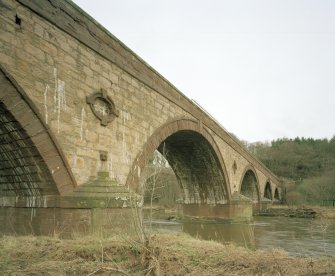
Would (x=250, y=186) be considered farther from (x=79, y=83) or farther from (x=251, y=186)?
(x=79, y=83)

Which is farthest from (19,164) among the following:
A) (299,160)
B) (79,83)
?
(299,160)

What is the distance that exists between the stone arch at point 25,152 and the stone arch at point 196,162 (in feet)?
19.9

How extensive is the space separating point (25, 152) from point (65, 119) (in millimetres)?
976

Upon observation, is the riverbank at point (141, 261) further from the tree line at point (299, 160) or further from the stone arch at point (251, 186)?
the tree line at point (299, 160)

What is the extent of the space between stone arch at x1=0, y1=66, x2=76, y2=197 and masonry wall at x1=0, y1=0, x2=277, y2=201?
0.18 m

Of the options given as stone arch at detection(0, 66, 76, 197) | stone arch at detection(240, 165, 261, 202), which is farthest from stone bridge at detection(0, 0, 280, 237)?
stone arch at detection(240, 165, 261, 202)

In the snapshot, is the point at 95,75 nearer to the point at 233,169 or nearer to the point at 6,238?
the point at 6,238

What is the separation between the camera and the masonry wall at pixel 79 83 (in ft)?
19.3

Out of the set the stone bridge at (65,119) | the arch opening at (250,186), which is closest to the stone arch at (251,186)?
the arch opening at (250,186)

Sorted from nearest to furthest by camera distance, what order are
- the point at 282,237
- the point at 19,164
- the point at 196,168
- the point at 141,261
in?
the point at 141,261 → the point at 19,164 → the point at 282,237 → the point at 196,168

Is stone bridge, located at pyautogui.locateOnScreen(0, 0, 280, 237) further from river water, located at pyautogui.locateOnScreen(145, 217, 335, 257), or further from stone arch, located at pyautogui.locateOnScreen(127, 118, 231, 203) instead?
stone arch, located at pyautogui.locateOnScreen(127, 118, 231, 203)

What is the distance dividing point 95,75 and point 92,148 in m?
1.62

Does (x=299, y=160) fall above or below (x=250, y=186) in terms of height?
above

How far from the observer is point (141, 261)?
12.8ft
